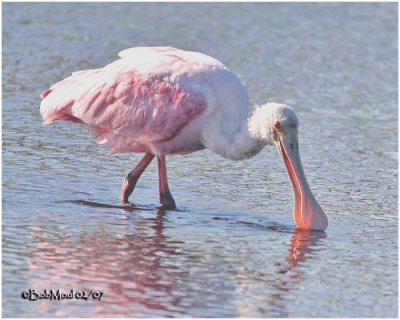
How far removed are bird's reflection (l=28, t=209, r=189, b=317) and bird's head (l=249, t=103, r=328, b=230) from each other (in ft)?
3.99

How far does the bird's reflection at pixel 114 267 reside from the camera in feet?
26.5

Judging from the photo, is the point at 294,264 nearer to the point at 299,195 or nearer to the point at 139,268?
the point at 139,268

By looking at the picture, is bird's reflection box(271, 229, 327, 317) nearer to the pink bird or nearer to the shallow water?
the shallow water

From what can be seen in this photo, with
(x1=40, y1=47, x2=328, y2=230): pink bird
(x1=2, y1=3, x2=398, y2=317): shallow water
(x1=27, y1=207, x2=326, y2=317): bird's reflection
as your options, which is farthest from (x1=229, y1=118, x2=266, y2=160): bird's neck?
(x1=27, y1=207, x2=326, y2=317): bird's reflection

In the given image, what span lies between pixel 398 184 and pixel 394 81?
5.77 m

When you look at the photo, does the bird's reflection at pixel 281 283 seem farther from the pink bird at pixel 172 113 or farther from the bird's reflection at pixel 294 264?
the pink bird at pixel 172 113

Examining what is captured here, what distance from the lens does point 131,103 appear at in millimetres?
11586

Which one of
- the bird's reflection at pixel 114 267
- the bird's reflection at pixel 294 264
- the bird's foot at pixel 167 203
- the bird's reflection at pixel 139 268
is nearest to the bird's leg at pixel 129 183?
the bird's foot at pixel 167 203

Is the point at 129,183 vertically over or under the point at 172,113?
under

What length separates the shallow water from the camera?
848 centimetres

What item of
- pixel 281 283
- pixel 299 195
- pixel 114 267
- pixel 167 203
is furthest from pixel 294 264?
pixel 167 203

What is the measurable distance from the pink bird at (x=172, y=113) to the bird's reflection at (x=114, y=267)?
1.14 m

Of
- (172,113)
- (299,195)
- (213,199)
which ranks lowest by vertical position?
(213,199)

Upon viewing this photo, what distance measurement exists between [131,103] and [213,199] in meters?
1.14
